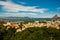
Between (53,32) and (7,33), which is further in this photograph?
(7,33)

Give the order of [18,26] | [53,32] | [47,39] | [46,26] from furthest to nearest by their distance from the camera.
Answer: [18,26] < [46,26] < [53,32] < [47,39]

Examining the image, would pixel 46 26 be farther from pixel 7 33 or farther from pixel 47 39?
pixel 7 33

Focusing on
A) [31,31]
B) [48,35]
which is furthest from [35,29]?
[48,35]

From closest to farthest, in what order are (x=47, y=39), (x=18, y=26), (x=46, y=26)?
(x=47, y=39), (x=46, y=26), (x=18, y=26)

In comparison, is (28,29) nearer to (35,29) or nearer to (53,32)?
(35,29)

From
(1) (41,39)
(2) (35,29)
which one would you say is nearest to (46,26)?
(2) (35,29)

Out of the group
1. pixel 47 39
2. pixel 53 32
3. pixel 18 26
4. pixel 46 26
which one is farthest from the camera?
pixel 18 26
